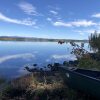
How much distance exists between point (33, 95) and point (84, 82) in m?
2.64

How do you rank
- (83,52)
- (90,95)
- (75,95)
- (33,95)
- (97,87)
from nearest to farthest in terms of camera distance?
(97,87)
(90,95)
(75,95)
(33,95)
(83,52)

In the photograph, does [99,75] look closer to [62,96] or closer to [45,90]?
[62,96]

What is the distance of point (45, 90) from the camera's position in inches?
419

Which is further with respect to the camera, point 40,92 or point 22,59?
point 22,59

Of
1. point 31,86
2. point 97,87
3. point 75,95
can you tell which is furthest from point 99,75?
point 31,86

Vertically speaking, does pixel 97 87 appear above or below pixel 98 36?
below

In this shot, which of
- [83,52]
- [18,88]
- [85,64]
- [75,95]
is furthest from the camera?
[83,52]

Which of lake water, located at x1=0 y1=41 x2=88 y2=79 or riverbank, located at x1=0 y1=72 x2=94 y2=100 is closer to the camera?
riverbank, located at x1=0 y1=72 x2=94 y2=100

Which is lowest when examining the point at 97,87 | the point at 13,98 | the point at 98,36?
the point at 13,98

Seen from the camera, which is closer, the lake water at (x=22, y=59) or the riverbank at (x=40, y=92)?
the riverbank at (x=40, y=92)

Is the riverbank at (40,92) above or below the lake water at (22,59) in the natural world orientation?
above

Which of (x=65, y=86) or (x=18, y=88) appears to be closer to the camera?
(x=65, y=86)

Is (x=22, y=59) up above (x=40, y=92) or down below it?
below

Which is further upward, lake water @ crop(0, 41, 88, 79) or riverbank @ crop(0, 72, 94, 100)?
riverbank @ crop(0, 72, 94, 100)
